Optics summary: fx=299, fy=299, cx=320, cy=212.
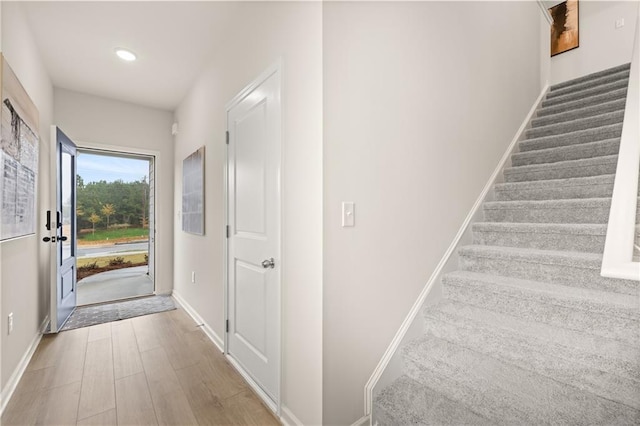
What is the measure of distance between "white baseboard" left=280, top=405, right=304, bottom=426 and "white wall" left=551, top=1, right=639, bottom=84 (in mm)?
5839

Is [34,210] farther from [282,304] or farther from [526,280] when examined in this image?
[526,280]

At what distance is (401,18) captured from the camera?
1.79 m

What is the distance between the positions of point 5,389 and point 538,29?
231 inches

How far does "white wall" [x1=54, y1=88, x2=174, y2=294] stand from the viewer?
3.73m

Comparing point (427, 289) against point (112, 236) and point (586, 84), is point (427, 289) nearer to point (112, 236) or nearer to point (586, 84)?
point (586, 84)

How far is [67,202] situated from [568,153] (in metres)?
5.18

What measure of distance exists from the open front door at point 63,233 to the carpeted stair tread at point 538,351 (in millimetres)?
3465

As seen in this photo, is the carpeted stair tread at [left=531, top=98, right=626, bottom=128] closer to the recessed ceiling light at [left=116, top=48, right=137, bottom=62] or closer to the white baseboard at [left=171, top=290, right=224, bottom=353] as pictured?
the white baseboard at [left=171, top=290, right=224, bottom=353]

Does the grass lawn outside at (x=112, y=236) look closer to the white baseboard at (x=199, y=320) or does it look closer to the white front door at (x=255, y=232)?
the white baseboard at (x=199, y=320)

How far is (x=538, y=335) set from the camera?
1.56 m

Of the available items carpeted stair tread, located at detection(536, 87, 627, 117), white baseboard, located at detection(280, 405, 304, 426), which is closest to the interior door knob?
white baseboard, located at detection(280, 405, 304, 426)

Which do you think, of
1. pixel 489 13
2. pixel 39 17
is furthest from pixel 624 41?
pixel 39 17

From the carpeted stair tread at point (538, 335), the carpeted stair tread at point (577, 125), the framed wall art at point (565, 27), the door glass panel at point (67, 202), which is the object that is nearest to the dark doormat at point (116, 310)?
the door glass panel at point (67, 202)

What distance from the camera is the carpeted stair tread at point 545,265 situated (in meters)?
1.67
